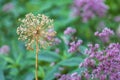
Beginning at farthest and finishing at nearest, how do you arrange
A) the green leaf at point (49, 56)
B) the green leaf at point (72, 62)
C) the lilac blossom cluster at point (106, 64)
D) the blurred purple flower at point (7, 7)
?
the blurred purple flower at point (7, 7), the green leaf at point (49, 56), the green leaf at point (72, 62), the lilac blossom cluster at point (106, 64)

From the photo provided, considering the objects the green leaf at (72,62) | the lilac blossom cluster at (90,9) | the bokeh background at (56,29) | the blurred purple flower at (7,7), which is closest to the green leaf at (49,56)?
the bokeh background at (56,29)

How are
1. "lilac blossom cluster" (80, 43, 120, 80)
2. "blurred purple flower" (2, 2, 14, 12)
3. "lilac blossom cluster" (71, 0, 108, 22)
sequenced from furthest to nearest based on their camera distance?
"blurred purple flower" (2, 2, 14, 12) < "lilac blossom cluster" (71, 0, 108, 22) < "lilac blossom cluster" (80, 43, 120, 80)

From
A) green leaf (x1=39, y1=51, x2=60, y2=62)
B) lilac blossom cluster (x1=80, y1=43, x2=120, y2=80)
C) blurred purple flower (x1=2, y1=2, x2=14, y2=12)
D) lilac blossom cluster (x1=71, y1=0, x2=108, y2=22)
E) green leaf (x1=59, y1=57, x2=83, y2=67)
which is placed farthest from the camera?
blurred purple flower (x1=2, y1=2, x2=14, y2=12)

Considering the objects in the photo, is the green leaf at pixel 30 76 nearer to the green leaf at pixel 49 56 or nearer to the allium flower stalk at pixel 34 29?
the green leaf at pixel 49 56

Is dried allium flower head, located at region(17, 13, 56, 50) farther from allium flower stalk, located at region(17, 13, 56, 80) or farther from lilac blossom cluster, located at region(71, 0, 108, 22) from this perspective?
lilac blossom cluster, located at region(71, 0, 108, 22)

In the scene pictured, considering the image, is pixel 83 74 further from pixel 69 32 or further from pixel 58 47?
pixel 58 47

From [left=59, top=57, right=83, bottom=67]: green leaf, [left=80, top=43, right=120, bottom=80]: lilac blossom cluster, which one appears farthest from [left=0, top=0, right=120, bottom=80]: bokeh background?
[left=80, top=43, right=120, bottom=80]: lilac blossom cluster

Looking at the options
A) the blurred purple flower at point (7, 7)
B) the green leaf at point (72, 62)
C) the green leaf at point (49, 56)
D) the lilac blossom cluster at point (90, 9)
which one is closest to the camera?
the green leaf at point (72, 62)

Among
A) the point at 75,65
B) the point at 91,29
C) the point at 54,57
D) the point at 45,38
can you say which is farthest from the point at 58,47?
the point at 91,29
